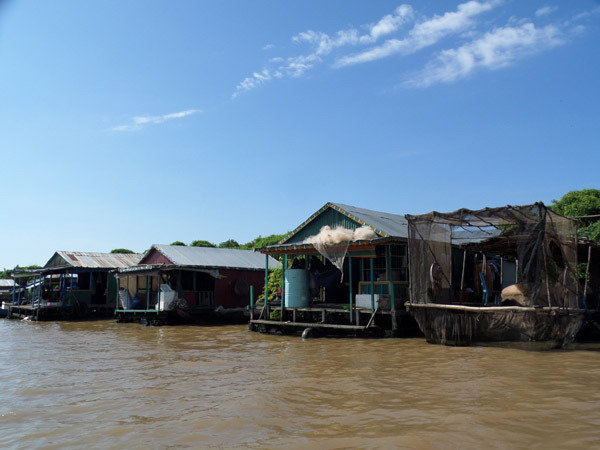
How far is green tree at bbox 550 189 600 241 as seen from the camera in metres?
24.3

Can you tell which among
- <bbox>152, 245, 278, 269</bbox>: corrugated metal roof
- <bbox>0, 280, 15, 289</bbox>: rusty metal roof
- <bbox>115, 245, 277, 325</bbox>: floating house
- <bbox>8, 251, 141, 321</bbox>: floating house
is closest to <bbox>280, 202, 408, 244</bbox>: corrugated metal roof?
<bbox>115, 245, 277, 325</bbox>: floating house

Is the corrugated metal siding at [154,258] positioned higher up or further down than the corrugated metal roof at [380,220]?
further down

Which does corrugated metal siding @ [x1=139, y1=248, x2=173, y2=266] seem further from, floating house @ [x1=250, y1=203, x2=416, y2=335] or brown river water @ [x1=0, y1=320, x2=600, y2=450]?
brown river water @ [x1=0, y1=320, x2=600, y2=450]

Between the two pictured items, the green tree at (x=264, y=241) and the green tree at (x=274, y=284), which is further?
the green tree at (x=264, y=241)

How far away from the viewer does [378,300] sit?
1536cm

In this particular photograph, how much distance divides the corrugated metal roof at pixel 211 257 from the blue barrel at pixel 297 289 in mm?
7888

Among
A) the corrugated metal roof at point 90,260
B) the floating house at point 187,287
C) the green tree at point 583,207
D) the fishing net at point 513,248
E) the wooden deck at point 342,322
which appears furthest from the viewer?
the corrugated metal roof at point 90,260

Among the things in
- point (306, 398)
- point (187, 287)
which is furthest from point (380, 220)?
point (306, 398)

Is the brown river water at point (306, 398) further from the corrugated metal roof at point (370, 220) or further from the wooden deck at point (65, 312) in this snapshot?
the wooden deck at point (65, 312)

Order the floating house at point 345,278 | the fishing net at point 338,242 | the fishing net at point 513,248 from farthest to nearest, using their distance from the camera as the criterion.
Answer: the fishing net at point 338,242 < the floating house at point 345,278 < the fishing net at point 513,248

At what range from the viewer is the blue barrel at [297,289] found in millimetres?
17156

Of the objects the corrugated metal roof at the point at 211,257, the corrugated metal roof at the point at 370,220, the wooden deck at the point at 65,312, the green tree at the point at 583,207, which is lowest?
the wooden deck at the point at 65,312

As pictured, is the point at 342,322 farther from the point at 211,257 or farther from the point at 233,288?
the point at 211,257

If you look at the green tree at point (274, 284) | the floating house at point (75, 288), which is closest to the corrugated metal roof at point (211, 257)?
the green tree at point (274, 284)
